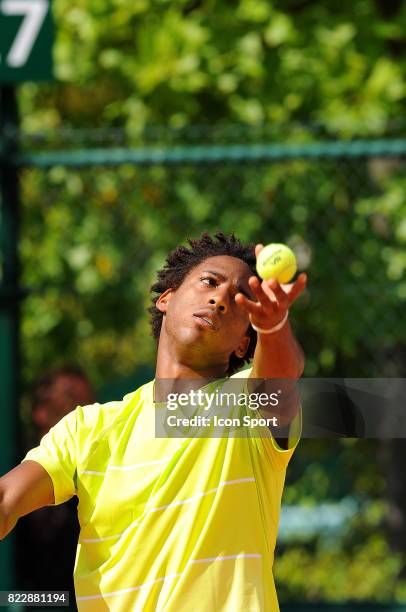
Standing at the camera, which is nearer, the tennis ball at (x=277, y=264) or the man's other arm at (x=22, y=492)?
Result: the tennis ball at (x=277, y=264)

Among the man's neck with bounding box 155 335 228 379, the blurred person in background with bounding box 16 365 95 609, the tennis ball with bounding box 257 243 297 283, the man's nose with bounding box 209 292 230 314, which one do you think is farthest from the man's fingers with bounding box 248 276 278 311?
the blurred person in background with bounding box 16 365 95 609

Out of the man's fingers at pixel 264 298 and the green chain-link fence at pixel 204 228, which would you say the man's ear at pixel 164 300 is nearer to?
the man's fingers at pixel 264 298

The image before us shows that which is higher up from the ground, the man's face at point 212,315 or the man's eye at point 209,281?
the man's eye at point 209,281

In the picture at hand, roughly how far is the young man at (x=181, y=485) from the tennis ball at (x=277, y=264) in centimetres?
5

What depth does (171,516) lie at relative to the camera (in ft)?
7.61

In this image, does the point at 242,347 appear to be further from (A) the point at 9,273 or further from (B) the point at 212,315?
(A) the point at 9,273

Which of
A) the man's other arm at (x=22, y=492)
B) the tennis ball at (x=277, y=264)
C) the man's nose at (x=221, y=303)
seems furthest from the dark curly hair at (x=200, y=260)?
the man's other arm at (x=22, y=492)

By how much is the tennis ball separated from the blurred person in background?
2.11m

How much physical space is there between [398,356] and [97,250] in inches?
50.9

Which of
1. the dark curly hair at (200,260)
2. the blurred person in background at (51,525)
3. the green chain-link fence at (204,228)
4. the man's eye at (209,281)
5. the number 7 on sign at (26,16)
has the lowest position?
the blurred person in background at (51,525)

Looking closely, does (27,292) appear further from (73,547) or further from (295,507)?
(295,507)

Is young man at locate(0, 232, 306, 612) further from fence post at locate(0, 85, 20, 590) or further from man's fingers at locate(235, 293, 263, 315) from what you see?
fence post at locate(0, 85, 20, 590)

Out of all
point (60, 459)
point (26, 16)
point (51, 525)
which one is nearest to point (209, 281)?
point (60, 459)

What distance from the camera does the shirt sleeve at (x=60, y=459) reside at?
8.02ft
